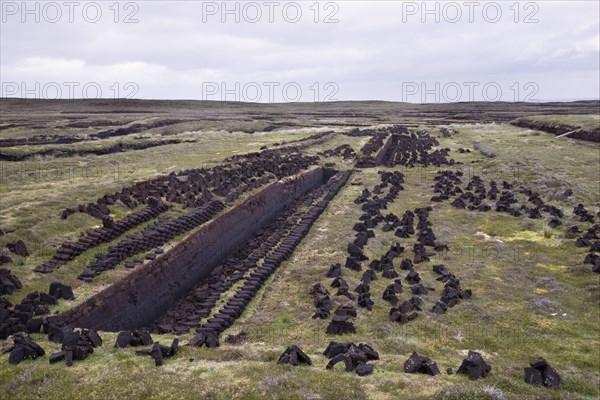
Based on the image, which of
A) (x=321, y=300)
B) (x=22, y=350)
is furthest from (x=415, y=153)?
(x=22, y=350)

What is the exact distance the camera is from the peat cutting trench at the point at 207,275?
1829 centimetres

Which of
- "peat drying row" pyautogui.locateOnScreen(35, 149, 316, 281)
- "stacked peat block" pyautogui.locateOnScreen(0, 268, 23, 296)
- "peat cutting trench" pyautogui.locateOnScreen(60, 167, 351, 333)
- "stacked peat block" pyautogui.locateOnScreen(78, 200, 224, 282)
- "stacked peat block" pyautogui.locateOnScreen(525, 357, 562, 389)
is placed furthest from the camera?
"peat drying row" pyautogui.locateOnScreen(35, 149, 316, 281)

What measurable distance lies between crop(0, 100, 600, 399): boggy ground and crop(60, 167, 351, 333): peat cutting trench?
630 millimetres

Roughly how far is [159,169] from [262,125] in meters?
45.6

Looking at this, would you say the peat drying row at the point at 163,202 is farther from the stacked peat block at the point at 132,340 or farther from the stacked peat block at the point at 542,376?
the stacked peat block at the point at 542,376

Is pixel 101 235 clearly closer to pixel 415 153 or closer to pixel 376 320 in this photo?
pixel 376 320

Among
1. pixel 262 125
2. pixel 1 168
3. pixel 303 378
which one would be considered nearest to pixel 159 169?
pixel 1 168

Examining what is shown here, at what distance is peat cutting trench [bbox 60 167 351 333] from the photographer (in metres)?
18.3

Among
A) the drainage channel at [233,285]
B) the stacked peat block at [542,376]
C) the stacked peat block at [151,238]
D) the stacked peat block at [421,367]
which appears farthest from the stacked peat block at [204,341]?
the stacked peat block at [542,376]

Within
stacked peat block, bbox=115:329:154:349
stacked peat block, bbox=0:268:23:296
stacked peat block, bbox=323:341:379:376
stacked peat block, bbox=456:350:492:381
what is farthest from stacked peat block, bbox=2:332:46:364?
stacked peat block, bbox=456:350:492:381

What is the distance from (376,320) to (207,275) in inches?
476

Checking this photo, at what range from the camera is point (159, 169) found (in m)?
40.9

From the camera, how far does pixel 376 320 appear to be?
656 inches

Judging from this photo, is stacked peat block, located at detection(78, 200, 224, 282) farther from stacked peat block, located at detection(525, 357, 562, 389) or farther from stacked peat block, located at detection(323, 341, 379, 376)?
stacked peat block, located at detection(525, 357, 562, 389)
